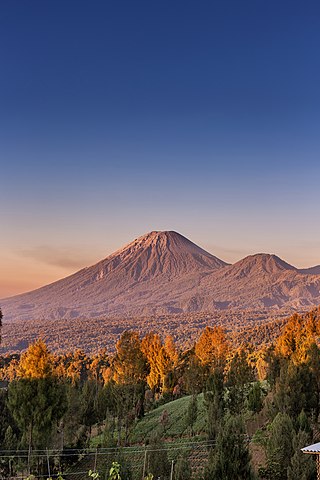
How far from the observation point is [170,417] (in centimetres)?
3105

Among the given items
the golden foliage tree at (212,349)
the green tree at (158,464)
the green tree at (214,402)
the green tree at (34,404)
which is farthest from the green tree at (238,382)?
the green tree at (34,404)

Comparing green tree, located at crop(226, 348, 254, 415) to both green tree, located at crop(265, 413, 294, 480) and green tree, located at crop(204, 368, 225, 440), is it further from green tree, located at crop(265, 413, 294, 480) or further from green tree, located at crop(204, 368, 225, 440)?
green tree, located at crop(265, 413, 294, 480)

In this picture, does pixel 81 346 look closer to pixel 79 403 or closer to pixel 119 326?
pixel 119 326

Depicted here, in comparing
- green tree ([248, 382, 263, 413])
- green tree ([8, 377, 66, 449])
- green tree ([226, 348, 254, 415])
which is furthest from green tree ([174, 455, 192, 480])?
green tree ([248, 382, 263, 413])

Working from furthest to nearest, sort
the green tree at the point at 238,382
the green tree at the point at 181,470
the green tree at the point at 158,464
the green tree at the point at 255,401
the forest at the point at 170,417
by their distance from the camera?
the green tree at the point at 255,401, the green tree at the point at 238,382, the forest at the point at 170,417, the green tree at the point at 158,464, the green tree at the point at 181,470

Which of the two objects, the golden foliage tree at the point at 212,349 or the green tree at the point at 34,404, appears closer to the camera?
the green tree at the point at 34,404

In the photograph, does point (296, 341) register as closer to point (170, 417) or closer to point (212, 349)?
point (212, 349)

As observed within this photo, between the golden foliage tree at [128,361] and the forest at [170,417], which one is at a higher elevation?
the golden foliage tree at [128,361]

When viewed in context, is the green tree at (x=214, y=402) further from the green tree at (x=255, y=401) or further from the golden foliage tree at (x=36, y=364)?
the golden foliage tree at (x=36, y=364)

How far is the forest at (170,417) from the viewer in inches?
640

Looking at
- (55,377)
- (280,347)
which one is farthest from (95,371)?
(55,377)

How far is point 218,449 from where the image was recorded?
49.0 ft

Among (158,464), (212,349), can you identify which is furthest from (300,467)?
(212,349)

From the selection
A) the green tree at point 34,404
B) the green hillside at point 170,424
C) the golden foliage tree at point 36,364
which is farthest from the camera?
the green hillside at point 170,424
